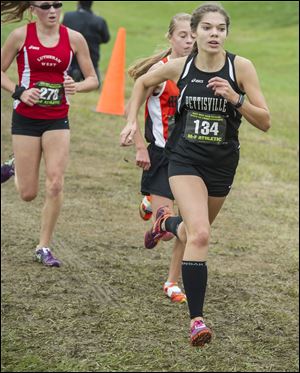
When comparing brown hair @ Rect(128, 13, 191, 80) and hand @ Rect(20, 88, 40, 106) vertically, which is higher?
brown hair @ Rect(128, 13, 191, 80)

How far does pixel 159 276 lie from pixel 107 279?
0.57 m

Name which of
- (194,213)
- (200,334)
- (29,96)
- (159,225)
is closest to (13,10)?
(29,96)

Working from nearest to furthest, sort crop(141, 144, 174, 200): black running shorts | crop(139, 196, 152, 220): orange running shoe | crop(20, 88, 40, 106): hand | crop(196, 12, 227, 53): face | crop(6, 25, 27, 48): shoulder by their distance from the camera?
crop(196, 12, 227, 53): face, crop(20, 88, 40, 106): hand, crop(6, 25, 27, 48): shoulder, crop(141, 144, 174, 200): black running shorts, crop(139, 196, 152, 220): orange running shoe

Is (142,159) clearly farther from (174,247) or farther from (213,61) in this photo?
(174,247)

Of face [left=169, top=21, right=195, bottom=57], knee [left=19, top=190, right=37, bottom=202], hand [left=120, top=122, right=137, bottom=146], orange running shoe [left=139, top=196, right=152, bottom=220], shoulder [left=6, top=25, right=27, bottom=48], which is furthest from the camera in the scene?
knee [left=19, top=190, right=37, bottom=202]

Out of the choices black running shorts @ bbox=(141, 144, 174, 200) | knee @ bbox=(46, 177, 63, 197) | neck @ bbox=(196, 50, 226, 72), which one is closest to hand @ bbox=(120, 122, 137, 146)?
neck @ bbox=(196, 50, 226, 72)

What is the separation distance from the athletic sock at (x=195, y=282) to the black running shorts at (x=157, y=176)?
1.66 metres

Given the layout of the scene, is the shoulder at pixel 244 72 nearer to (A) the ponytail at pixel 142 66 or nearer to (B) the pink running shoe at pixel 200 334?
(A) the ponytail at pixel 142 66

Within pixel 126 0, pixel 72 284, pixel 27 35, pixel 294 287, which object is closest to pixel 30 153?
pixel 27 35

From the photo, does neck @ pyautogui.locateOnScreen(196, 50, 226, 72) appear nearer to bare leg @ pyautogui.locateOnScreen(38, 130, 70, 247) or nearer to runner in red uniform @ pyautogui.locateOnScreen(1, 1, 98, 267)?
runner in red uniform @ pyautogui.locateOnScreen(1, 1, 98, 267)

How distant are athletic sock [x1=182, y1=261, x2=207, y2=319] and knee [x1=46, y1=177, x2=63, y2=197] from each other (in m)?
2.62

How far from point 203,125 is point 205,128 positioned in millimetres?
22

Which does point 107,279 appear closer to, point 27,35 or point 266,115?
point 27,35

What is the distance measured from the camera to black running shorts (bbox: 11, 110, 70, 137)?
795 centimetres
